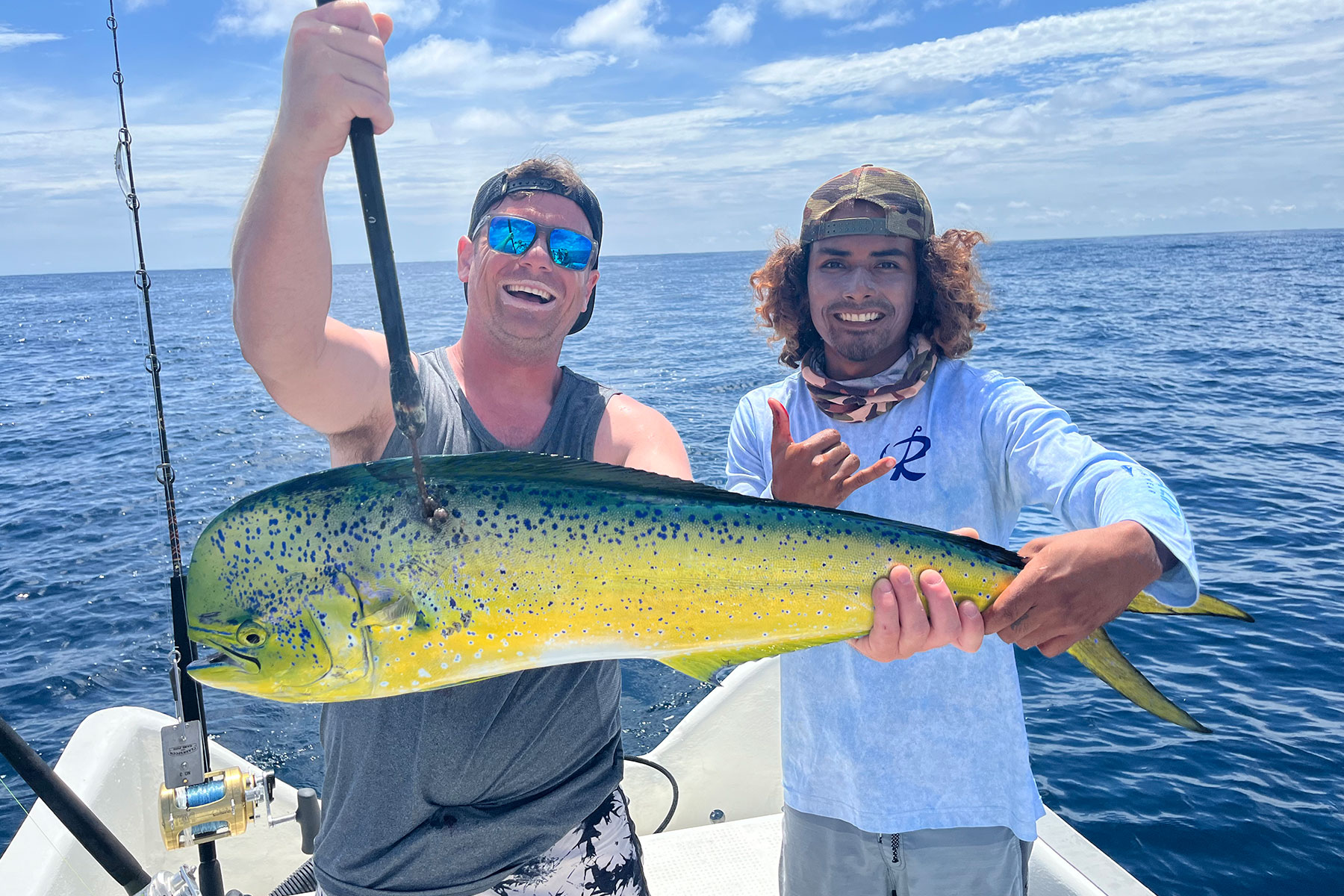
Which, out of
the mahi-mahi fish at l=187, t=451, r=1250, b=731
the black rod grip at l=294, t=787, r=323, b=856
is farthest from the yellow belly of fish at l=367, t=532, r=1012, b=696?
the black rod grip at l=294, t=787, r=323, b=856

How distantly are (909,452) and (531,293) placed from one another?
129 centimetres

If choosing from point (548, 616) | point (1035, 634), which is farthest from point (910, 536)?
point (548, 616)

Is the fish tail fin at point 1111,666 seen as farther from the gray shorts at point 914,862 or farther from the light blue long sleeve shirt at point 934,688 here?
the gray shorts at point 914,862

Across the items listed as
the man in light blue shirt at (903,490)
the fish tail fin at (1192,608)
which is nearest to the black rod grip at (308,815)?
the man in light blue shirt at (903,490)

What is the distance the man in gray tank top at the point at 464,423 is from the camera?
1.56 metres

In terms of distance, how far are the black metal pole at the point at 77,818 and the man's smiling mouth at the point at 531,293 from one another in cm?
219

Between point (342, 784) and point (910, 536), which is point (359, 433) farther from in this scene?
point (910, 536)

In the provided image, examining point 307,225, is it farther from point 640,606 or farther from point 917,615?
point 917,615

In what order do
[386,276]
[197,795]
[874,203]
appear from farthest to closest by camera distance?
[197,795] < [874,203] < [386,276]

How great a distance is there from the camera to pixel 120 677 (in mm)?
8125

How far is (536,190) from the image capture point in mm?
2297

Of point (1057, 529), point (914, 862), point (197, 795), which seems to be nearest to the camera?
point (914, 862)

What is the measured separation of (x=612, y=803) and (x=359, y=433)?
118cm

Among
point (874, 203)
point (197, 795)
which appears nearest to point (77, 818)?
point (197, 795)
